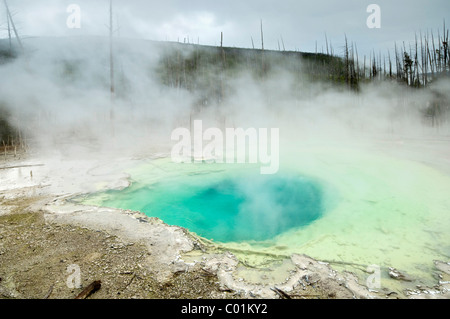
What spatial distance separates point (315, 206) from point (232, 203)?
154 centimetres

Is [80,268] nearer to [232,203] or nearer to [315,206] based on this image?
[232,203]

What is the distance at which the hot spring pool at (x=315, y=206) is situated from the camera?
8.84 ft

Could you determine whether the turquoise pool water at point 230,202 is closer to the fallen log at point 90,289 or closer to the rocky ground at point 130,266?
the rocky ground at point 130,266

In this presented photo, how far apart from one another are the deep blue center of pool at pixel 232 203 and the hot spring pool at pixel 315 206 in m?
0.02

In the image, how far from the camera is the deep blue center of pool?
11.8 feet

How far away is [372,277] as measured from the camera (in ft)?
7.04

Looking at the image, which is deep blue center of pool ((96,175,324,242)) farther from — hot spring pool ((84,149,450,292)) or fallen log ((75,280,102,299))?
fallen log ((75,280,102,299))

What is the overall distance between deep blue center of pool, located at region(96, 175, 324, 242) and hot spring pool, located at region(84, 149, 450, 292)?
0.02 metres

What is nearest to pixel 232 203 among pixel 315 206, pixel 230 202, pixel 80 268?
pixel 230 202

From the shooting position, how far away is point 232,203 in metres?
4.57

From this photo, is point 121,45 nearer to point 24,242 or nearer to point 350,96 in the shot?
point 350,96

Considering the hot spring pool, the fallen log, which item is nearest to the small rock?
the hot spring pool

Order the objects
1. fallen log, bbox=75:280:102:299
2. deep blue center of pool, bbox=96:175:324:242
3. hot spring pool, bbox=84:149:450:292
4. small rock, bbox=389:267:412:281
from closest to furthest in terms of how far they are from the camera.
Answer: fallen log, bbox=75:280:102:299 < small rock, bbox=389:267:412:281 < hot spring pool, bbox=84:149:450:292 < deep blue center of pool, bbox=96:175:324:242

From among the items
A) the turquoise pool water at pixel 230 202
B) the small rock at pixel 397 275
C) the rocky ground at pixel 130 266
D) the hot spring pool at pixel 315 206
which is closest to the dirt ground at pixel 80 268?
the rocky ground at pixel 130 266
